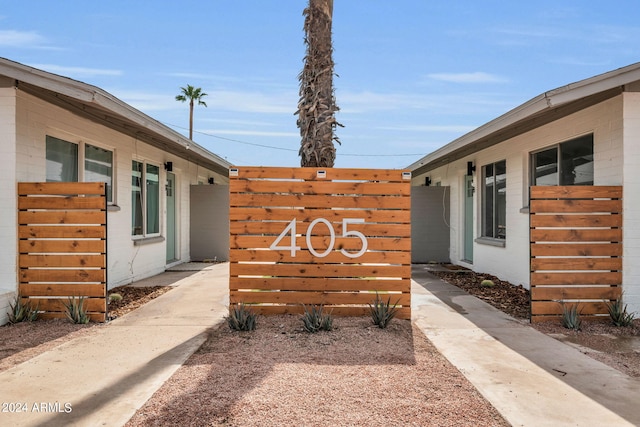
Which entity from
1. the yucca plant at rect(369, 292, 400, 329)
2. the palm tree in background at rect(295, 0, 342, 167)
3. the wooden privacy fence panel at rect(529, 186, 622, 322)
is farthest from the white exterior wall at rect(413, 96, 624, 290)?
the palm tree in background at rect(295, 0, 342, 167)

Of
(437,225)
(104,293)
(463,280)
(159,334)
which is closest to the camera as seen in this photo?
(159,334)

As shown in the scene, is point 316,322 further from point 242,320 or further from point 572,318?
point 572,318

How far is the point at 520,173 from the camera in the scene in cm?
859

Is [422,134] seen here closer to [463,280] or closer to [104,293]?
[463,280]

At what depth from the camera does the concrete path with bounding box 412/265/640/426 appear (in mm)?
3172

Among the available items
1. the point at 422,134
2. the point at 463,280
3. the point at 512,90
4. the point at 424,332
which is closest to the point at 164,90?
the point at 422,134

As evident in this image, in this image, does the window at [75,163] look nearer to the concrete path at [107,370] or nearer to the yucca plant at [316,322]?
the concrete path at [107,370]

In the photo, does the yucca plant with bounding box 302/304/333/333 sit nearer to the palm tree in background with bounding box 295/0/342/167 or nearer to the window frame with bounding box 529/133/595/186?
the palm tree in background with bounding box 295/0/342/167

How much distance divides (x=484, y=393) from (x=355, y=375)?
40.2 inches

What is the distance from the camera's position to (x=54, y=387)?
362 centimetres

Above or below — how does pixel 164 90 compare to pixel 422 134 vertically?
above

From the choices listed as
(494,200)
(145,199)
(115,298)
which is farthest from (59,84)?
(494,200)

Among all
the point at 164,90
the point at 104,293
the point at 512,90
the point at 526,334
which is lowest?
the point at 526,334

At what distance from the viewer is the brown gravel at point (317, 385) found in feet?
9.98
